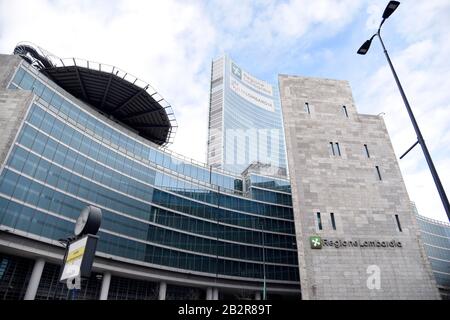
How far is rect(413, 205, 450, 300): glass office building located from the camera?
92250 mm

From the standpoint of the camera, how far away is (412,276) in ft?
89.2

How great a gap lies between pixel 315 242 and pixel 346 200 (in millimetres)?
5913

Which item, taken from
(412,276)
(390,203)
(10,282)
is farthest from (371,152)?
(10,282)

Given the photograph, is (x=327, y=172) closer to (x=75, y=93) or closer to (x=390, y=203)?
(x=390, y=203)

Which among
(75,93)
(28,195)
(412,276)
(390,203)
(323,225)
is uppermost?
(75,93)

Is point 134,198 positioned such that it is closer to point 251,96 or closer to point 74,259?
point 74,259


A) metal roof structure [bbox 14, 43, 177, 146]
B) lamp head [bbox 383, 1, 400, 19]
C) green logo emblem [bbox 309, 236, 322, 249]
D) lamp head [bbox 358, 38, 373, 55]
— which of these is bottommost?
green logo emblem [bbox 309, 236, 322, 249]

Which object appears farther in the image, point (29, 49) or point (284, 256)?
point (284, 256)

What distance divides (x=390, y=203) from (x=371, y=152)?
6300mm

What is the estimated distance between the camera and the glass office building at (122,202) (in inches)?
1487

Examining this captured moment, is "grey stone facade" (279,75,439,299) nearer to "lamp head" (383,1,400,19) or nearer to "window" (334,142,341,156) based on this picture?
"window" (334,142,341,156)

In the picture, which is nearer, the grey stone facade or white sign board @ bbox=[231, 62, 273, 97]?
the grey stone facade

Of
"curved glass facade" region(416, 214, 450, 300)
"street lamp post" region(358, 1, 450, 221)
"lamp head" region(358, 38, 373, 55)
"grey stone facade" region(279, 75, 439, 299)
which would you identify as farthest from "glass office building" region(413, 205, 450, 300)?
"street lamp post" region(358, 1, 450, 221)

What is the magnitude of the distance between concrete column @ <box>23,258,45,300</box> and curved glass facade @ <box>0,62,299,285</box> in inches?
149
